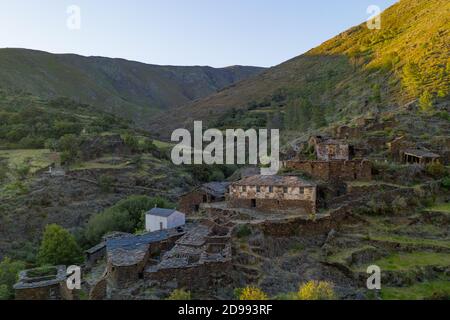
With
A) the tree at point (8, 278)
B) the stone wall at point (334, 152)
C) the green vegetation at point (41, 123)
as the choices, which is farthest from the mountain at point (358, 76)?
the tree at point (8, 278)

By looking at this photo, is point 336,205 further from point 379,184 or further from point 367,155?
Result: point 367,155

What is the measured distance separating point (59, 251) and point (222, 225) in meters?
15.8

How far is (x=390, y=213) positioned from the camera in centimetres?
3031

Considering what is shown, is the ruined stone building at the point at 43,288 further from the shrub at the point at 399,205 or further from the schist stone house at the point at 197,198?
the shrub at the point at 399,205

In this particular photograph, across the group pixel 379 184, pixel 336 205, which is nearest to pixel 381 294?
pixel 336 205

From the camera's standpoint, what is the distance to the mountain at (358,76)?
62719mm

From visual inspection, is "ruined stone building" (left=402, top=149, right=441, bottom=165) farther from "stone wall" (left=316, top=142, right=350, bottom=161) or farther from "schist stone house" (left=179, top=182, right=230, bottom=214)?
"schist stone house" (left=179, top=182, right=230, bottom=214)

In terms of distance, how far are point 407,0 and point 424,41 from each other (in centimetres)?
5876

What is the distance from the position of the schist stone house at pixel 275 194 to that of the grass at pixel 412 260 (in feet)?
19.5

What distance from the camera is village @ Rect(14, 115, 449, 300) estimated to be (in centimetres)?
2311

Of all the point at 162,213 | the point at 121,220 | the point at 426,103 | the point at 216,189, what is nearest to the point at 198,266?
the point at 162,213

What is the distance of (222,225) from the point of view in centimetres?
2814

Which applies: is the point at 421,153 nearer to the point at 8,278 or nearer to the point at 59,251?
the point at 59,251

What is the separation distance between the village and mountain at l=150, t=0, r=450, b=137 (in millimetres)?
25106
